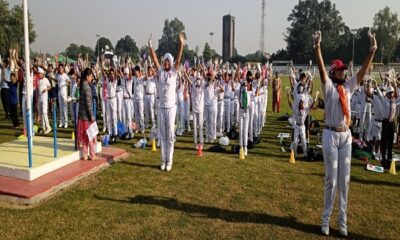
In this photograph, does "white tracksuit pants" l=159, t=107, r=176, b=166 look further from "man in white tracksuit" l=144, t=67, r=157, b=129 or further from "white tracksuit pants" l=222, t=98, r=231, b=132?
"white tracksuit pants" l=222, t=98, r=231, b=132

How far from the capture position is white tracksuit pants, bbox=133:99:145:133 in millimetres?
14703

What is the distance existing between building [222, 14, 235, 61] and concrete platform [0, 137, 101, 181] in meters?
116

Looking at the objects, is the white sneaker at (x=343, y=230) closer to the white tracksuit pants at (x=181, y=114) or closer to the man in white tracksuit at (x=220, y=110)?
the man in white tracksuit at (x=220, y=110)

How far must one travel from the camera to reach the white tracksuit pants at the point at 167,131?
9609 mm

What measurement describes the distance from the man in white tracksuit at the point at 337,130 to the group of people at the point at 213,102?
16mm

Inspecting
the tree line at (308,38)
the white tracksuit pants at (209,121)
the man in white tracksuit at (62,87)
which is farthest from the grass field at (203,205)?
the tree line at (308,38)

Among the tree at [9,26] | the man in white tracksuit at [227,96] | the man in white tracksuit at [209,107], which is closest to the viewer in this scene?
the man in white tracksuit at [209,107]

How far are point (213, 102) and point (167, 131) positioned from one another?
4.66 m

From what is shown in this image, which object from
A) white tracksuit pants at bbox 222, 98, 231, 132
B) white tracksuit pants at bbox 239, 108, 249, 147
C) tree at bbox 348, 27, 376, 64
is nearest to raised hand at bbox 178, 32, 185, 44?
white tracksuit pants at bbox 239, 108, 249, 147

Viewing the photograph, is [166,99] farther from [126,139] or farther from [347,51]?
[347,51]

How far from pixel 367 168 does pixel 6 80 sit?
14488 millimetres

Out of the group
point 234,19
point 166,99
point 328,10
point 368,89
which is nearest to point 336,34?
point 328,10

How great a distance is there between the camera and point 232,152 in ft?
40.4

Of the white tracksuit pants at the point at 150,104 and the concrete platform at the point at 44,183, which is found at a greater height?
the white tracksuit pants at the point at 150,104
